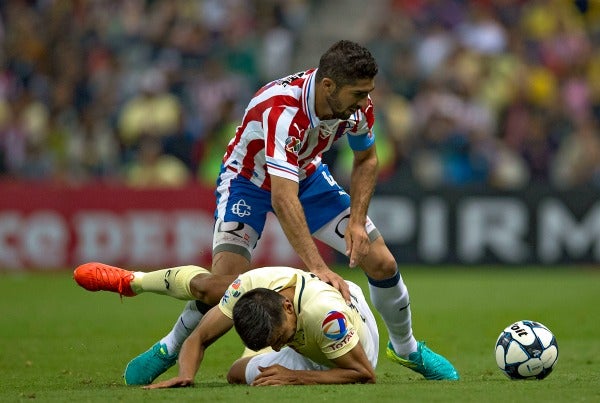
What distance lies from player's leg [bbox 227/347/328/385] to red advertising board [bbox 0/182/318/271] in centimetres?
983

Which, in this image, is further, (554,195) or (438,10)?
(438,10)

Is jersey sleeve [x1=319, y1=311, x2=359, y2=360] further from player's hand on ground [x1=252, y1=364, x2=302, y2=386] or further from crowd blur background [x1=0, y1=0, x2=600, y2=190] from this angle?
crowd blur background [x1=0, y1=0, x2=600, y2=190]

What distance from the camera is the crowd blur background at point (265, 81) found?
18.3 m

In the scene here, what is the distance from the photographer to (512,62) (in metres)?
19.5

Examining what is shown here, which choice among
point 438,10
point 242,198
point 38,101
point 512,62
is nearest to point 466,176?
point 512,62

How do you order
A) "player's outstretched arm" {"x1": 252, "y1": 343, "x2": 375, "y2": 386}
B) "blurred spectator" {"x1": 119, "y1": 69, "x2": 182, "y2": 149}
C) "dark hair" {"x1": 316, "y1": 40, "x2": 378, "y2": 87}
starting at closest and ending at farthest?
"player's outstretched arm" {"x1": 252, "y1": 343, "x2": 375, "y2": 386}
"dark hair" {"x1": 316, "y1": 40, "x2": 378, "y2": 87}
"blurred spectator" {"x1": 119, "y1": 69, "x2": 182, "y2": 149}

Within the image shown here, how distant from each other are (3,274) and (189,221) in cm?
274

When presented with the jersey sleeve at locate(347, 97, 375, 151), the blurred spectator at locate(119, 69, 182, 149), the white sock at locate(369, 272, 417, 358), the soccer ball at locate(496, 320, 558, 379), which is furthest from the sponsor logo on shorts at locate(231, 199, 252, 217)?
the blurred spectator at locate(119, 69, 182, 149)

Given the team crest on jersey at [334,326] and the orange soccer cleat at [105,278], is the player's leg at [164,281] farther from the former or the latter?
the team crest on jersey at [334,326]

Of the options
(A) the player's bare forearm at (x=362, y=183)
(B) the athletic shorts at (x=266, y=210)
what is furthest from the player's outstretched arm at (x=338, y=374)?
(B) the athletic shorts at (x=266, y=210)

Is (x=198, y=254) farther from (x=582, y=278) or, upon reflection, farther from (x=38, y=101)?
(x=582, y=278)

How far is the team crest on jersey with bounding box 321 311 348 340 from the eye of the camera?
269 inches

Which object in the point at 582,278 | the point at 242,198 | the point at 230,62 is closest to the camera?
the point at 242,198

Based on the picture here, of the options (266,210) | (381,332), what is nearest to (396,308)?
(266,210)
